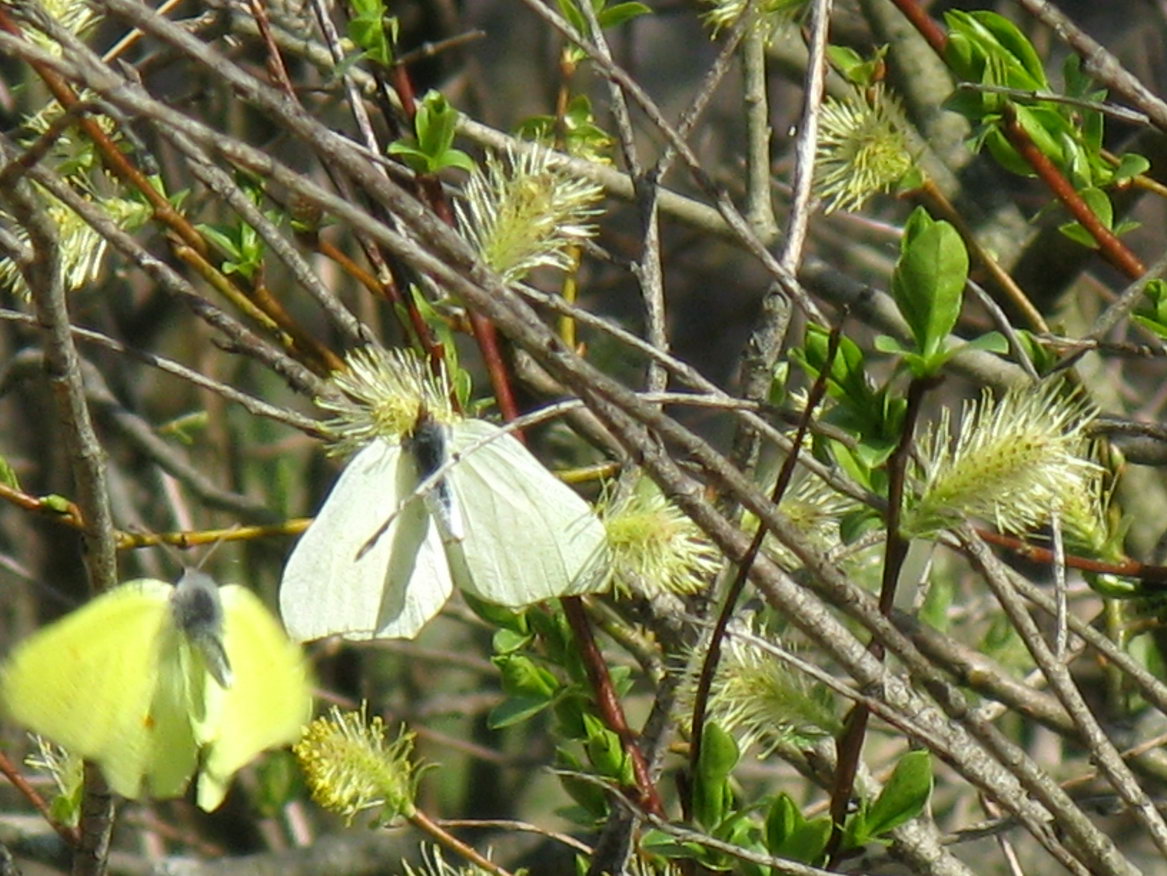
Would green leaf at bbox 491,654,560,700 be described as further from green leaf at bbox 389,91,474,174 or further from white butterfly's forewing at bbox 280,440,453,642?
green leaf at bbox 389,91,474,174

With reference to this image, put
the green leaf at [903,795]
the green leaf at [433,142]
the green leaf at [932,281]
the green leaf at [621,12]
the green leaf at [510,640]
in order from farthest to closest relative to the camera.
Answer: the green leaf at [621,12] < the green leaf at [510,640] < the green leaf at [433,142] < the green leaf at [903,795] < the green leaf at [932,281]

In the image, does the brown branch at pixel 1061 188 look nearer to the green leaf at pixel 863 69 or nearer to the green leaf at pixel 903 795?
the green leaf at pixel 863 69

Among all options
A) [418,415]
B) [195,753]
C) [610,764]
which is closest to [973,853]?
[610,764]

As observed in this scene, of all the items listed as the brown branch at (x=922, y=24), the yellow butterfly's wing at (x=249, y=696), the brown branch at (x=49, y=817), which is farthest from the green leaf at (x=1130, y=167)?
Result: the brown branch at (x=49, y=817)

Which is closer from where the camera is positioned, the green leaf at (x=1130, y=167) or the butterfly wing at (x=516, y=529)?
the butterfly wing at (x=516, y=529)

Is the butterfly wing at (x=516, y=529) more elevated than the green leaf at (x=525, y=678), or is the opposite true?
the butterfly wing at (x=516, y=529)

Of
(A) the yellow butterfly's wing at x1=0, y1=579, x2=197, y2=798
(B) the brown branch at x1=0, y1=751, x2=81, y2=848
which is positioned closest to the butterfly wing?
(A) the yellow butterfly's wing at x1=0, y1=579, x2=197, y2=798

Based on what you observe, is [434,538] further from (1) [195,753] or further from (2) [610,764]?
(1) [195,753]

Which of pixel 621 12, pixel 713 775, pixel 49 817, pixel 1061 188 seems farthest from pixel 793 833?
pixel 621 12
